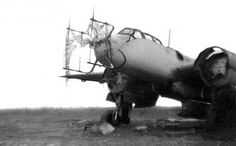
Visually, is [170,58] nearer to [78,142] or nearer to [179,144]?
[179,144]

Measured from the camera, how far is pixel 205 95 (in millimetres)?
9102

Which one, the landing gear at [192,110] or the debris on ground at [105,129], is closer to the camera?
→ the debris on ground at [105,129]

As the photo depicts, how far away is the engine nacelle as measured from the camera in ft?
25.5

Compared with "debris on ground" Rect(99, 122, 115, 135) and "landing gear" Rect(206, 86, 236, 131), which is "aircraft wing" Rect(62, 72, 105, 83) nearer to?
"debris on ground" Rect(99, 122, 115, 135)

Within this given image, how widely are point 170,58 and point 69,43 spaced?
2.86 m

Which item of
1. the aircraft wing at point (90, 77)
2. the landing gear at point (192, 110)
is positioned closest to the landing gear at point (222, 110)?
the landing gear at point (192, 110)

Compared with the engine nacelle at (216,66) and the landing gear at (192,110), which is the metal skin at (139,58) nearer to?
the engine nacelle at (216,66)

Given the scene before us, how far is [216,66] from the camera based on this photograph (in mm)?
8117

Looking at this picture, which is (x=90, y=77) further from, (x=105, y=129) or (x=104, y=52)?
(x=104, y=52)

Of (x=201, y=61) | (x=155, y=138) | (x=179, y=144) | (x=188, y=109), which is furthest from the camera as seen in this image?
(x=188, y=109)

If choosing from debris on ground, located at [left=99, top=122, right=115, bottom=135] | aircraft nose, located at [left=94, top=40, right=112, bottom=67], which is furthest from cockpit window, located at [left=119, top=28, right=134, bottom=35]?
debris on ground, located at [left=99, top=122, right=115, bottom=135]

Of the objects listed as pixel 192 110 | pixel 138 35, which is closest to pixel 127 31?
pixel 138 35

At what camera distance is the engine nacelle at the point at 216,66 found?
7.77m

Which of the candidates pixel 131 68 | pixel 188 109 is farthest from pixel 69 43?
pixel 188 109
